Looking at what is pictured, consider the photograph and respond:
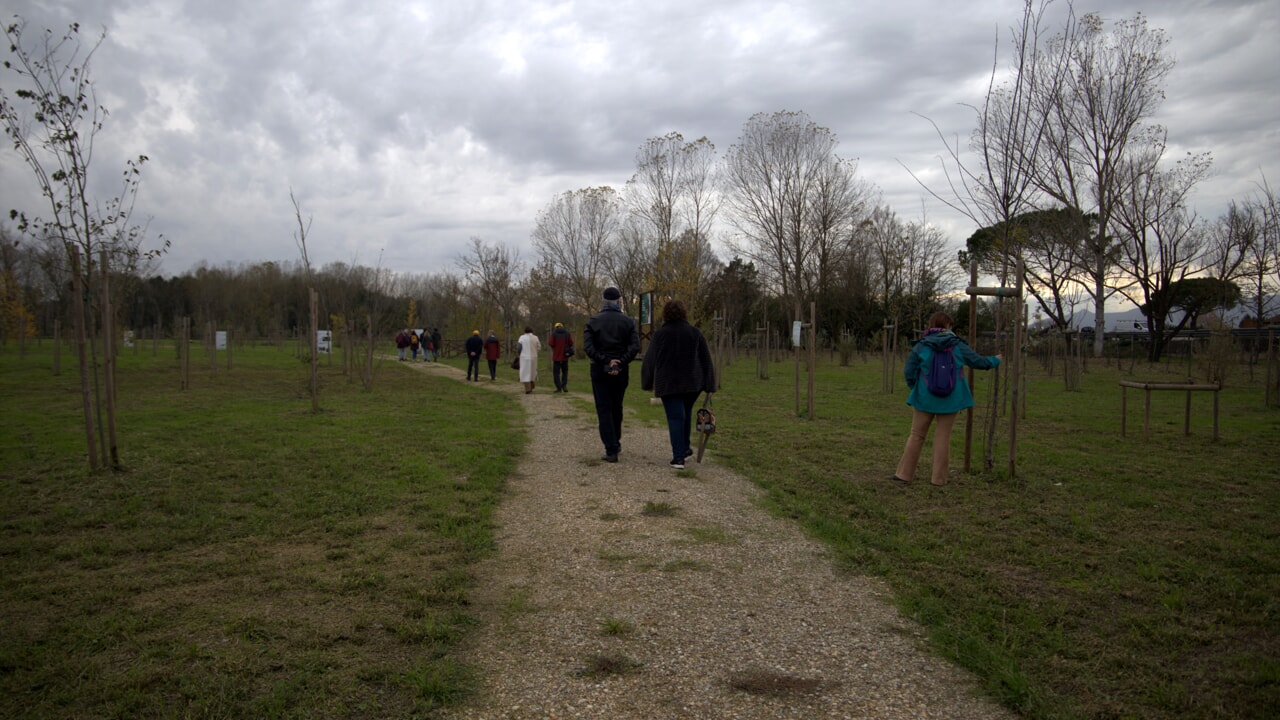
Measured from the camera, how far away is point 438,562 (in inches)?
180

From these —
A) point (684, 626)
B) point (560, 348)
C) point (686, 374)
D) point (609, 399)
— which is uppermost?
point (560, 348)

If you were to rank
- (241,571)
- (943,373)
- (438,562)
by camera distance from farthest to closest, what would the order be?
(943,373) < (438,562) < (241,571)

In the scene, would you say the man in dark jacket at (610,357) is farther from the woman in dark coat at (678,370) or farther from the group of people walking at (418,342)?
the group of people walking at (418,342)

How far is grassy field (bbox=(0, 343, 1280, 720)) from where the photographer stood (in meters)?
2.97

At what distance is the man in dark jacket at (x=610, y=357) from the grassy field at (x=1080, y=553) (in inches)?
60.9

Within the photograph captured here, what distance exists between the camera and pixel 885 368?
63.3 feet

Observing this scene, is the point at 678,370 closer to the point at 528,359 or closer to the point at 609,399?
the point at 609,399

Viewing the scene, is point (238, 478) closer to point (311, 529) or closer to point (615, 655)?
point (311, 529)

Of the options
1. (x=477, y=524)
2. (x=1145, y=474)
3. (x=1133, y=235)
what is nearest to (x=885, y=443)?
(x=1145, y=474)

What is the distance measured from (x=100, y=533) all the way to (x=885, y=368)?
57.9ft

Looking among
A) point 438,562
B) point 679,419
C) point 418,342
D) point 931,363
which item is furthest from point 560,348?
point 418,342

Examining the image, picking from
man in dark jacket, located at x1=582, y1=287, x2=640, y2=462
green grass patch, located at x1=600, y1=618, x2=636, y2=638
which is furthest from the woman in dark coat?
green grass patch, located at x1=600, y1=618, x2=636, y2=638

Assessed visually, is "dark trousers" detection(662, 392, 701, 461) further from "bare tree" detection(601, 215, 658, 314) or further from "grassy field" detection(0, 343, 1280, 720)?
"bare tree" detection(601, 215, 658, 314)

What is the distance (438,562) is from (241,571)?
115cm
